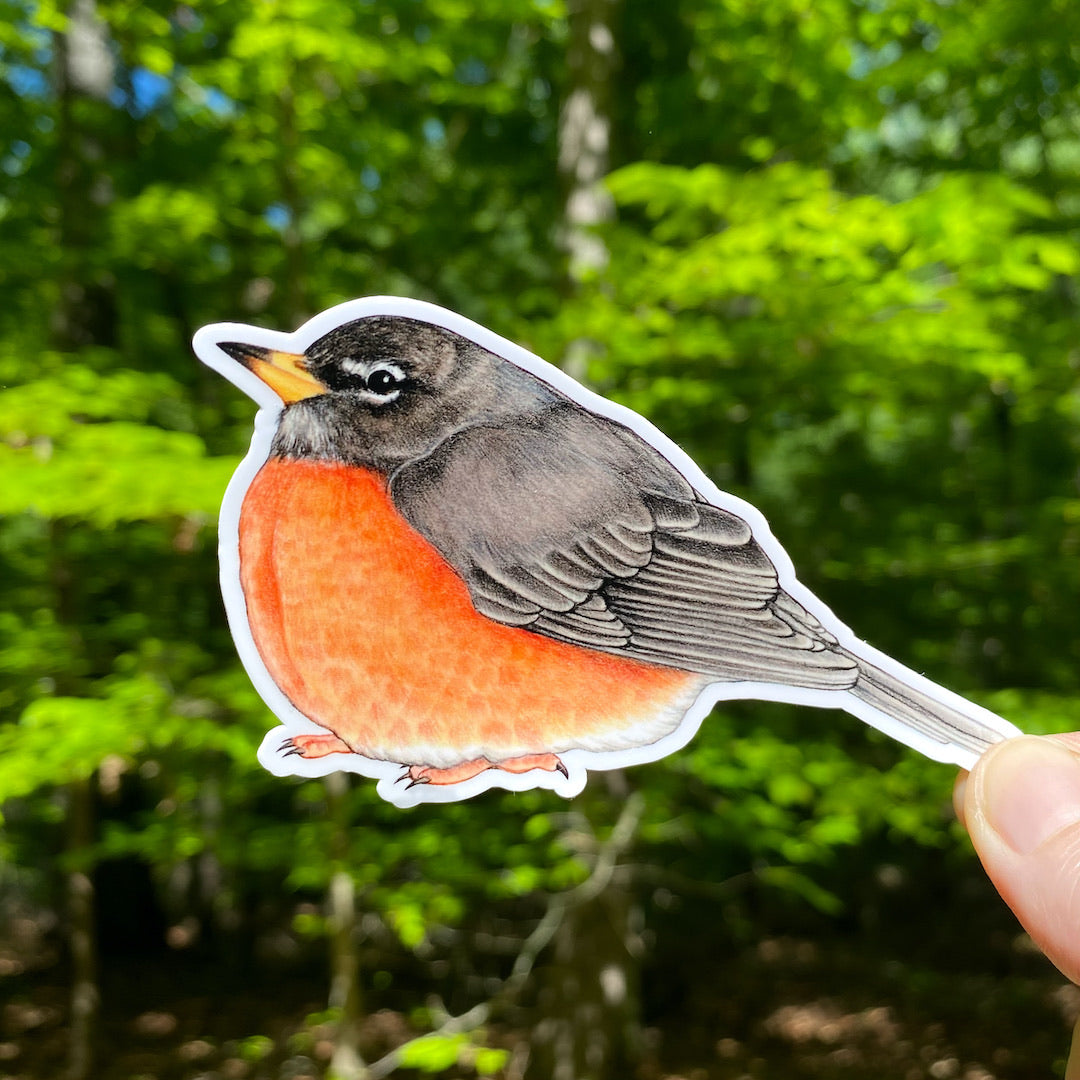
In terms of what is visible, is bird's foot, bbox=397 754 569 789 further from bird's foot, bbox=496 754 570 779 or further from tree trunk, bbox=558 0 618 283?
tree trunk, bbox=558 0 618 283

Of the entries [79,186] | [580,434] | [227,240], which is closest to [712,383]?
[580,434]

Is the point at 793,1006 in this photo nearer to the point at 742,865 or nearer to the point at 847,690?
the point at 742,865

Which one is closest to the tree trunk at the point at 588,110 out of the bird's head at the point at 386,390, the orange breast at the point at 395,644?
the bird's head at the point at 386,390

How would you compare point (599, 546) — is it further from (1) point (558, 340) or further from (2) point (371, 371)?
(1) point (558, 340)

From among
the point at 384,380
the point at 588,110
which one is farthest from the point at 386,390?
the point at 588,110

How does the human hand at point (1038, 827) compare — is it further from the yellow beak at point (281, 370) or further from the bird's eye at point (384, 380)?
the yellow beak at point (281, 370)

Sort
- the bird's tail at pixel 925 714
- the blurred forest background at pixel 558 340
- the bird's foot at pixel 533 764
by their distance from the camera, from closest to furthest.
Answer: the bird's tail at pixel 925 714 → the bird's foot at pixel 533 764 → the blurred forest background at pixel 558 340

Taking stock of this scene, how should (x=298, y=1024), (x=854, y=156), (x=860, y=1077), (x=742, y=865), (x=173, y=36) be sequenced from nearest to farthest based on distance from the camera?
(x=173, y=36), (x=854, y=156), (x=860, y=1077), (x=298, y=1024), (x=742, y=865)
